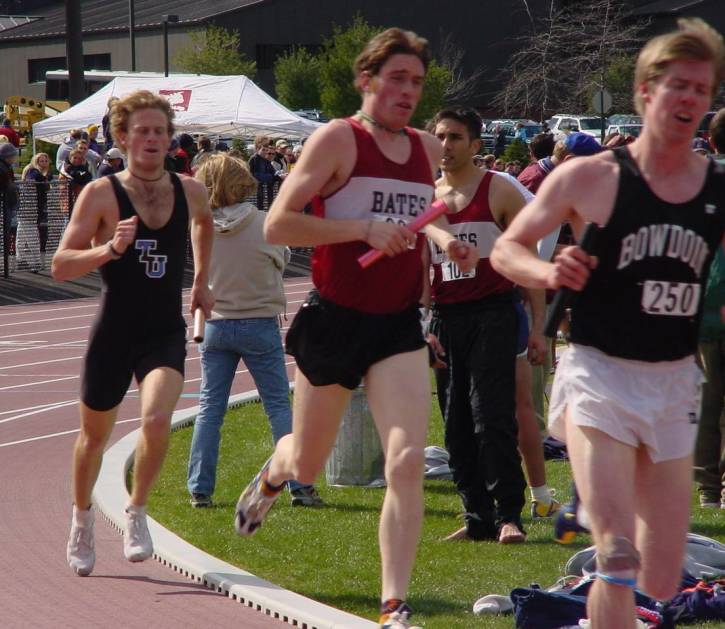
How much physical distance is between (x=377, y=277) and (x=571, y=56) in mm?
61583

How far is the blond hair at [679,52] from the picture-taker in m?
4.46

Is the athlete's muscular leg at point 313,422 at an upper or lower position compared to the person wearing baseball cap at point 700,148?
lower

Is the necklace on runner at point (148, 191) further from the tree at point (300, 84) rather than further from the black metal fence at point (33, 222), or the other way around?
the tree at point (300, 84)

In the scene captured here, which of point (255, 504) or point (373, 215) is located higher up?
point (373, 215)

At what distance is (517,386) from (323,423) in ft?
8.12

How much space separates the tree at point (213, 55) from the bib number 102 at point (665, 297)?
64.1 meters

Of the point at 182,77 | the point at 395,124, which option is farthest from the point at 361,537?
the point at 182,77

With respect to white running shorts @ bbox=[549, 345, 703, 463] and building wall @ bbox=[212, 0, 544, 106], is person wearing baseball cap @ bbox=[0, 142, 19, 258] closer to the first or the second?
white running shorts @ bbox=[549, 345, 703, 463]

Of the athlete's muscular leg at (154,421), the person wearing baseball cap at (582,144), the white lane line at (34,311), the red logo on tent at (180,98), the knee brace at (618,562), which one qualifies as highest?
the person wearing baseball cap at (582,144)

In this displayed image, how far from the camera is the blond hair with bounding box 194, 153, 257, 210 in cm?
833

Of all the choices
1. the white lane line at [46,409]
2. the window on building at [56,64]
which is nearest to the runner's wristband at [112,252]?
the white lane line at [46,409]

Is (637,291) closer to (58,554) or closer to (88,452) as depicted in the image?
(88,452)

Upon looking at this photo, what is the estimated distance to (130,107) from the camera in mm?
6770

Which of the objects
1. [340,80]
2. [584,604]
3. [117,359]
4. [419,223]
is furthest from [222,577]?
[340,80]
